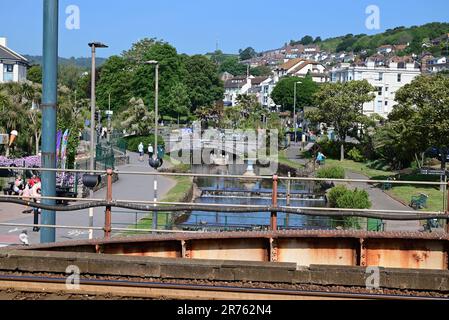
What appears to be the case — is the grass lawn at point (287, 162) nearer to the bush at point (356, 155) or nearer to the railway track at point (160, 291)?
the bush at point (356, 155)

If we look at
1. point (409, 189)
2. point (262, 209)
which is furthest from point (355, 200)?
point (262, 209)

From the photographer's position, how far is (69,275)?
27.8 ft

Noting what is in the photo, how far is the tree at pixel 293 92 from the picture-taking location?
13090 cm

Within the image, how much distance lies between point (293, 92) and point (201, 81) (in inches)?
762

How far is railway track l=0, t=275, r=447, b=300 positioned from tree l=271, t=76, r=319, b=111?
119282mm

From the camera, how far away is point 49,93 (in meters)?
10.6

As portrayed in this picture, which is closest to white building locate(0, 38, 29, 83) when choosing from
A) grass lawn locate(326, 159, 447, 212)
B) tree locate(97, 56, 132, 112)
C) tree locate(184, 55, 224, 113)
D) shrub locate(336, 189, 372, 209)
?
tree locate(97, 56, 132, 112)

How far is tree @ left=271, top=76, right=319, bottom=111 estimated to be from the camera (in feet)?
429

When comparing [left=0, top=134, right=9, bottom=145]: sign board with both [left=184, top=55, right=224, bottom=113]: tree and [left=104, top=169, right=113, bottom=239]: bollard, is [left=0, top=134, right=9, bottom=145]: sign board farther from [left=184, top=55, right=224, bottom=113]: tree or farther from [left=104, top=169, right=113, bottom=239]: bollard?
[left=184, top=55, right=224, bottom=113]: tree

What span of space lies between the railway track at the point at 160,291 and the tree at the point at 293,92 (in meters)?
119

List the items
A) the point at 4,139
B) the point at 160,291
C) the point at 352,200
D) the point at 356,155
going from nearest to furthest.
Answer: the point at 160,291, the point at 352,200, the point at 4,139, the point at 356,155

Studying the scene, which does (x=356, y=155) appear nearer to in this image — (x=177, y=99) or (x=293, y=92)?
(x=177, y=99)
